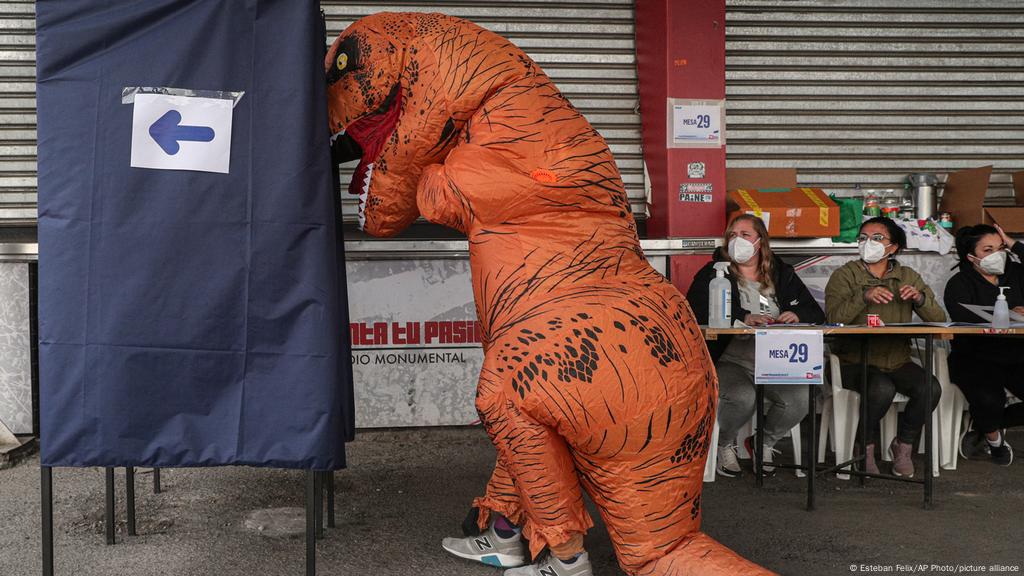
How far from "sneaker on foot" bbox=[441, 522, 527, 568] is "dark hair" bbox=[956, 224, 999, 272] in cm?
Answer: 398

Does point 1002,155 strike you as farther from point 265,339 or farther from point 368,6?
point 265,339

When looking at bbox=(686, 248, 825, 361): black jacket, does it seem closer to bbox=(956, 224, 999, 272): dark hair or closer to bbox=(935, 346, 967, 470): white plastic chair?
bbox=(935, 346, 967, 470): white plastic chair

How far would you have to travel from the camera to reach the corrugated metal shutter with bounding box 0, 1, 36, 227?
20.1 ft

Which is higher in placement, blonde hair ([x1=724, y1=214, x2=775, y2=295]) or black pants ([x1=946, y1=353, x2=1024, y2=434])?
blonde hair ([x1=724, y1=214, x2=775, y2=295])

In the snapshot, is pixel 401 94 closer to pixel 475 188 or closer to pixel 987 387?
pixel 475 188

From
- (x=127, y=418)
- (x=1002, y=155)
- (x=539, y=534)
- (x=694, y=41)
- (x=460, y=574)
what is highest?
(x=694, y=41)

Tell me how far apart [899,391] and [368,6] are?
4584mm

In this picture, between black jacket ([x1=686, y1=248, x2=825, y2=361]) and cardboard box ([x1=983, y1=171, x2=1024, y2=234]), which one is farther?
cardboard box ([x1=983, y1=171, x2=1024, y2=234])

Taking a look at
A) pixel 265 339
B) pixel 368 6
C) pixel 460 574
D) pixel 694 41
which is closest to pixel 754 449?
pixel 460 574

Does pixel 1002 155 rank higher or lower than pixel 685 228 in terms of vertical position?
higher

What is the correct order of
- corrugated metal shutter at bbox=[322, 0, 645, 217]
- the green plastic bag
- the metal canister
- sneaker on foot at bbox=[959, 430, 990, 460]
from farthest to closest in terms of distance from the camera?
the metal canister → corrugated metal shutter at bbox=[322, 0, 645, 217] → the green plastic bag → sneaker on foot at bbox=[959, 430, 990, 460]

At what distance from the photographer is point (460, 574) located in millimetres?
3629

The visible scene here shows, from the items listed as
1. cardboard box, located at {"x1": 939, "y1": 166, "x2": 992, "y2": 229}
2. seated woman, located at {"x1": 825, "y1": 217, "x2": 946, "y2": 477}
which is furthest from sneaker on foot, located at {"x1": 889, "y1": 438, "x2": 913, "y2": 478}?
cardboard box, located at {"x1": 939, "y1": 166, "x2": 992, "y2": 229}

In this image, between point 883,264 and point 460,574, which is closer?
point 460,574
